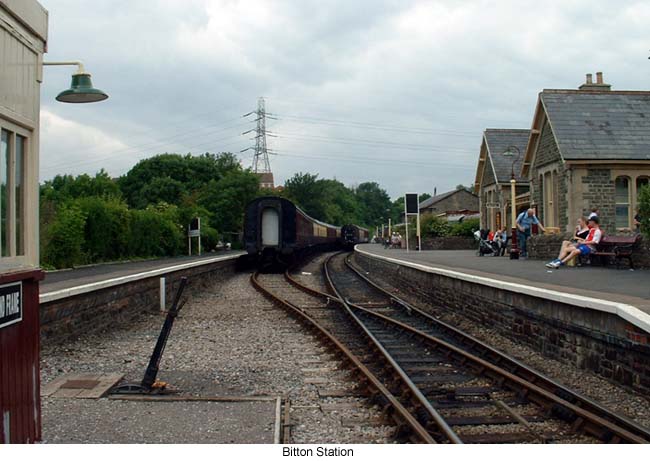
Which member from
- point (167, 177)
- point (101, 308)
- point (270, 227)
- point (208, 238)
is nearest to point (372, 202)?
point (167, 177)

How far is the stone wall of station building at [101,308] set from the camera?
9.02m

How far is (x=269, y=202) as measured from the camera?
26547mm

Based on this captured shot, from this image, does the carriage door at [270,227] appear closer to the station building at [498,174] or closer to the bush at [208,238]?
the station building at [498,174]

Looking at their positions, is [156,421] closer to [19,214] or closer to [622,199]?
[19,214]

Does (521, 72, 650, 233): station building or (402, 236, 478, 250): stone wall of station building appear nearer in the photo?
(521, 72, 650, 233): station building

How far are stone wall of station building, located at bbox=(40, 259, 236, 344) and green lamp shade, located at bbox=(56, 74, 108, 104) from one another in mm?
2887

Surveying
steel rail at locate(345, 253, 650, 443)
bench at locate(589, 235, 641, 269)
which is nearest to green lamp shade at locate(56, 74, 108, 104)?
steel rail at locate(345, 253, 650, 443)

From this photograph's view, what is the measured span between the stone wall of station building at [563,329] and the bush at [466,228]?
25.4 metres

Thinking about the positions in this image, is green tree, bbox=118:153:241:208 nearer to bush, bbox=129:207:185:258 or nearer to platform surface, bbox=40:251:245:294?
bush, bbox=129:207:185:258

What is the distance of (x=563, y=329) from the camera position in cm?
793

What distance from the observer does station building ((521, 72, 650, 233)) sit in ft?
72.8

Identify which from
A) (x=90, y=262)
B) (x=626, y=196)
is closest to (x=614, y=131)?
(x=626, y=196)

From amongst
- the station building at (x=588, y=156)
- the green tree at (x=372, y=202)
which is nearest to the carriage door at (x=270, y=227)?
the station building at (x=588, y=156)

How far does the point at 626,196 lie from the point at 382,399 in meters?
19.1
